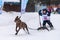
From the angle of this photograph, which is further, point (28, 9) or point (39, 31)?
point (28, 9)

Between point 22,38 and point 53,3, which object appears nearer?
point 22,38

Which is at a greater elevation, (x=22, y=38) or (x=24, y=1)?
(x=24, y=1)

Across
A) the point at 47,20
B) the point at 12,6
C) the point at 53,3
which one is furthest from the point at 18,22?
the point at 53,3

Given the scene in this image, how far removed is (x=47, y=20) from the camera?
642 inches

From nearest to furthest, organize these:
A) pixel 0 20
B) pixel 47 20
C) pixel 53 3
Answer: pixel 47 20 → pixel 0 20 → pixel 53 3

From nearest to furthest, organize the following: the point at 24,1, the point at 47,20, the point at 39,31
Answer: the point at 39,31 → the point at 47,20 → the point at 24,1

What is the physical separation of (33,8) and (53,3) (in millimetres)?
6127

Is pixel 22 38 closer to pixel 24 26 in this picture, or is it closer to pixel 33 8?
pixel 24 26

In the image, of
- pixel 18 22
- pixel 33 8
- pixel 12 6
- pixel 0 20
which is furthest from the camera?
pixel 33 8

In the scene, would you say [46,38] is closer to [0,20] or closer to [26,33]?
[26,33]

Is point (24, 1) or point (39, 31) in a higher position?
point (24, 1)

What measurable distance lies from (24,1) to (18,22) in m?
5.07

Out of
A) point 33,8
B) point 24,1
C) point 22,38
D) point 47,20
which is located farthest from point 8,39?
point 33,8

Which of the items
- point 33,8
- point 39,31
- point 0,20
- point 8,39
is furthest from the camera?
point 33,8
